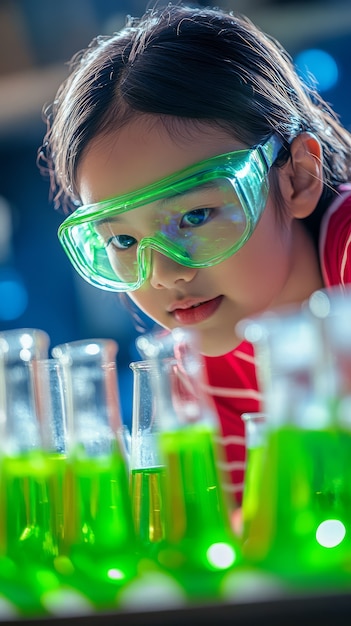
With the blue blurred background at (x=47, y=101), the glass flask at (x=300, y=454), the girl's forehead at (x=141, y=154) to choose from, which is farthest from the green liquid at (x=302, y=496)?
the blue blurred background at (x=47, y=101)

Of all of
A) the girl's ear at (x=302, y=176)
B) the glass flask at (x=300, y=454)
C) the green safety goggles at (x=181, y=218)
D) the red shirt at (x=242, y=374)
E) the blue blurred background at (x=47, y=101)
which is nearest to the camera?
the glass flask at (x=300, y=454)

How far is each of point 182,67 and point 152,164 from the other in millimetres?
169

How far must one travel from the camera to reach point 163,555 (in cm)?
49

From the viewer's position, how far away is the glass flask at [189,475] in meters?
0.47

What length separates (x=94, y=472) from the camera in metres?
0.55

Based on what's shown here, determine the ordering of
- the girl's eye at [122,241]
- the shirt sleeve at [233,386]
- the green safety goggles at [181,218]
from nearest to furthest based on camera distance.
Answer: the green safety goggles at [181,218], the girl's eye at [122,241], the shirt sleeve at [233,386]

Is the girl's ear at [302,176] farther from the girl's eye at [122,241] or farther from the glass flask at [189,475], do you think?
the glass flask at [189,475]

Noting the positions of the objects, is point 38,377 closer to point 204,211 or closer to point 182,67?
point 204,211

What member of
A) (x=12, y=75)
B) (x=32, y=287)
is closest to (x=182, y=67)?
(x=12, y=75)

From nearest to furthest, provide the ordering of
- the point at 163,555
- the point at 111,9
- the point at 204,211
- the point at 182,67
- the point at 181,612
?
1. the point at 181,612
2. the point at 163,555
3. the point at 204,211
4. the point at 182,67
5. the point at 111,9

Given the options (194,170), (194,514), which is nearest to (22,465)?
(194,514)

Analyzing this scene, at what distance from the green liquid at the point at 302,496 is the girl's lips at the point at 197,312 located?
0.69 meters

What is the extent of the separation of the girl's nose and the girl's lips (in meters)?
0.06

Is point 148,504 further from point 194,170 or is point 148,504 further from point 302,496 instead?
point 194,170
